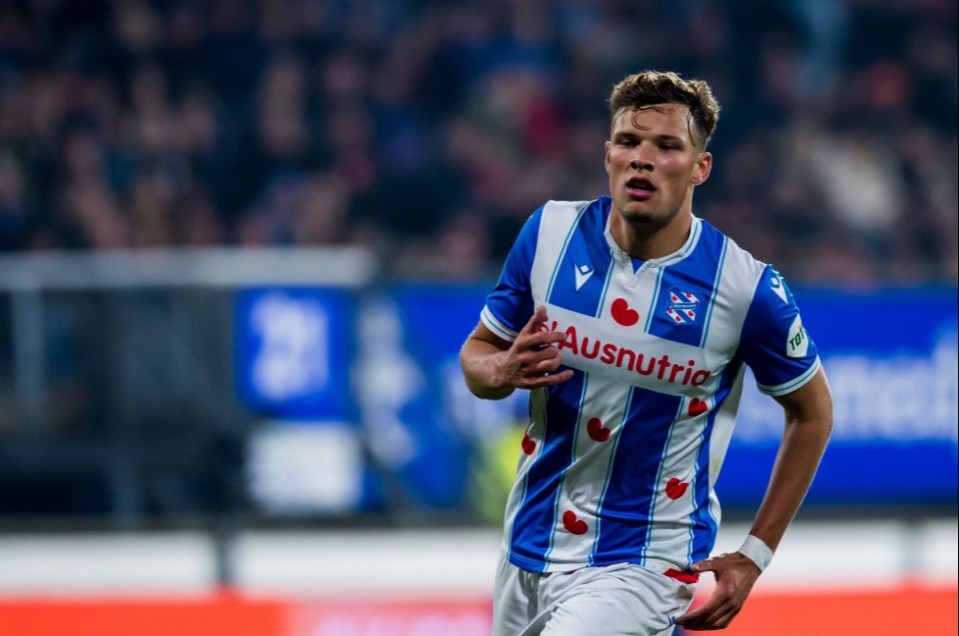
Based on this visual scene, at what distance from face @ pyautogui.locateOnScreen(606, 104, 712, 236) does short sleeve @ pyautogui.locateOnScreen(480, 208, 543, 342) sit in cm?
25

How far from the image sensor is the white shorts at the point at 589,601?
313cm

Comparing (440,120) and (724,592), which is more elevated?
(440,120)

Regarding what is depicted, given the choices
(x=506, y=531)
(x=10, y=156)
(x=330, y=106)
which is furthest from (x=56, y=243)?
(x=506, y=531)

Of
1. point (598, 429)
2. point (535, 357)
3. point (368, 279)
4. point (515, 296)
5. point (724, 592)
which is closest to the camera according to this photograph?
point (535, 357)

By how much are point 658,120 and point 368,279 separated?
4.68 metres

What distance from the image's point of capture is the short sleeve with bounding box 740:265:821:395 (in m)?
3.21

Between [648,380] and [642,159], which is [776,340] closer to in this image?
[648,380]

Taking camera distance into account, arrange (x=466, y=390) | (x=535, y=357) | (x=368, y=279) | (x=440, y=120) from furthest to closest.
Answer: (x=440, y=120)
(x=466, y=390)
(x=368, y=279)
(x=535, y=357)

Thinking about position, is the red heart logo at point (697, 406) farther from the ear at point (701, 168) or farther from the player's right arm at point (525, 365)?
the ear at point (701, 168)

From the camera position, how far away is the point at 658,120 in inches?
125

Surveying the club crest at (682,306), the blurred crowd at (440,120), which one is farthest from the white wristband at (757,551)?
the blurred crowd at (440,120)

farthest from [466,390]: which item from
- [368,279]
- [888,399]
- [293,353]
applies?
[888,399]

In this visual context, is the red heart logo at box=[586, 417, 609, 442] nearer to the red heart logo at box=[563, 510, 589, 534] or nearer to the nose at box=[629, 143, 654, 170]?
the red heart logo at box=[563, 510, 589, 534]

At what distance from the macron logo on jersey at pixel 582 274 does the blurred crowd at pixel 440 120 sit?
5.83 metres
